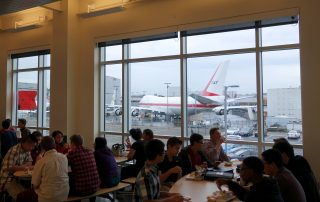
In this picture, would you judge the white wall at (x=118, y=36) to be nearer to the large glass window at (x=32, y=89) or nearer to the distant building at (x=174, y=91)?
the large glass window at (x=32, y=89)

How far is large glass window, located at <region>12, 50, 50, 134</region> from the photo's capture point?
27.3ft

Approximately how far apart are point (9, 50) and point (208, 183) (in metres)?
7.95

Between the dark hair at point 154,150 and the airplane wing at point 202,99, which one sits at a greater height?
the airplane wing at point 202,99

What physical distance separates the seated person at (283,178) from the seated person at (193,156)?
141 centimetres

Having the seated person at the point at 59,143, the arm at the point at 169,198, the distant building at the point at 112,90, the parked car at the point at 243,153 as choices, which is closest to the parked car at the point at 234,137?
the parked car at the point at 243,153

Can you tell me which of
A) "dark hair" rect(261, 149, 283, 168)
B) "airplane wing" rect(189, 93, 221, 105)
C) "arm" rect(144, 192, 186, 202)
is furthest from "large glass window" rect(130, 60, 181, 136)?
"dark hair" rect(261, 149, 283, 168)

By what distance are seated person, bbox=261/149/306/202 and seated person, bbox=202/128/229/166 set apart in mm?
1874

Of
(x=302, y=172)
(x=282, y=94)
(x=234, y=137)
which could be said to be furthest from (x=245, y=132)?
(x=302, y=172)

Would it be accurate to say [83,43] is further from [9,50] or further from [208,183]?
[208,183]

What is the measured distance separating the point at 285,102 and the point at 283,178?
295cm

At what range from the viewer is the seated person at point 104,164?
4094 millimetres

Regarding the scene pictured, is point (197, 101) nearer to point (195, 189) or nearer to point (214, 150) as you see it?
point (214, 150)

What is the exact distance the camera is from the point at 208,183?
11.0ft

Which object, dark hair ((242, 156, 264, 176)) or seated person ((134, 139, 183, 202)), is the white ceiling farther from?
dark hair ((242, 156, 264, 176))
